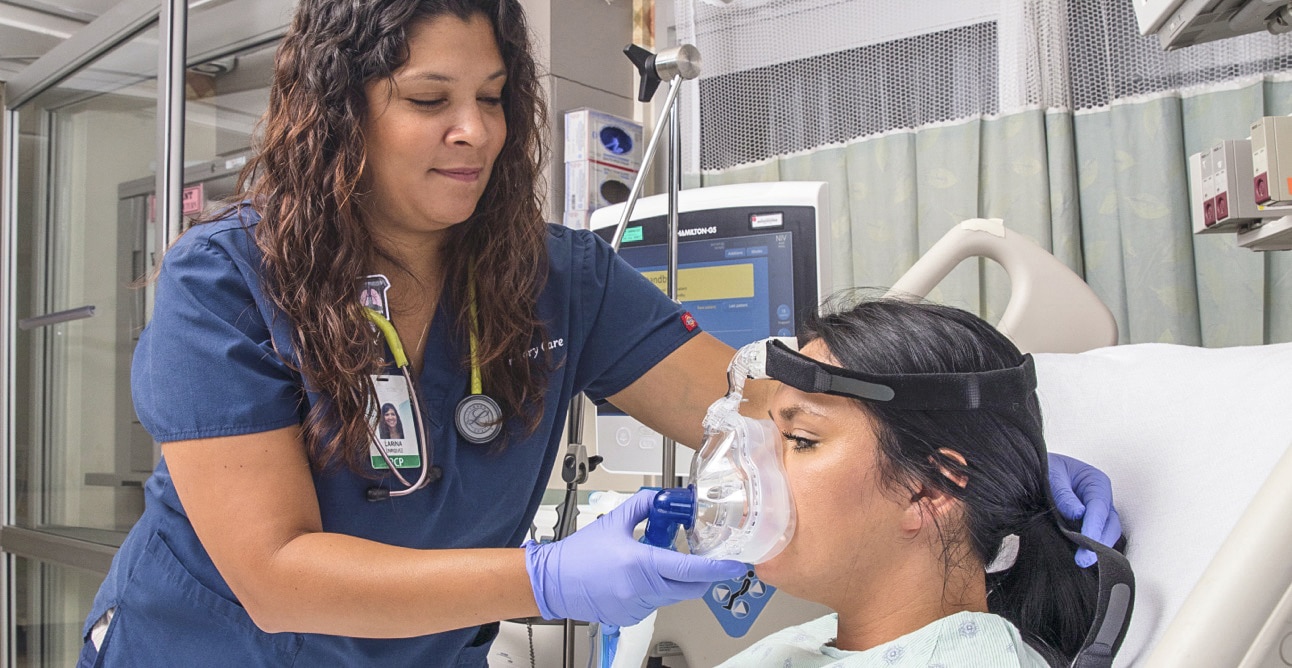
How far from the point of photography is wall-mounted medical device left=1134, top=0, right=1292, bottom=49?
4.44 feet

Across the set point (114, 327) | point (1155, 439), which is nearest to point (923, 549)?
point (1155, 439)

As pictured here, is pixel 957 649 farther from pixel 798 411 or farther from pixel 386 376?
pixel 386 376

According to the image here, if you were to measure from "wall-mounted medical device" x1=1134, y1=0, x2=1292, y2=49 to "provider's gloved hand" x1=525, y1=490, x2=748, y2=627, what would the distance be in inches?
42.0

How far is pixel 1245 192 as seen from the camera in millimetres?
1456

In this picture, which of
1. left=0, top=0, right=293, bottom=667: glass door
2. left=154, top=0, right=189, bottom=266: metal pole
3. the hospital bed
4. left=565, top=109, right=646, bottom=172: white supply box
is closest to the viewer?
the hospital bed

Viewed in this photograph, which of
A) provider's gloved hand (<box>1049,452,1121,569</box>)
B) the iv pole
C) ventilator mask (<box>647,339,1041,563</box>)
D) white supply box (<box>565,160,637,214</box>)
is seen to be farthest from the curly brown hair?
white supply box (<box>565,160,637,214</box>)

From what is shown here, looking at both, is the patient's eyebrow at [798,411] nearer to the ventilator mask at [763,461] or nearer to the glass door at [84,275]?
the ventilator mask at [763,461]

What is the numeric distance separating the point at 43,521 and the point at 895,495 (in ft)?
10.7

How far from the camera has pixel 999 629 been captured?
99 centimetres

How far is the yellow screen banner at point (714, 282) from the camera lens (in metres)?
2.04

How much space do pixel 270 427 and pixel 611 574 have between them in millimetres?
429

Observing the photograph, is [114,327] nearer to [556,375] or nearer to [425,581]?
[556,375]

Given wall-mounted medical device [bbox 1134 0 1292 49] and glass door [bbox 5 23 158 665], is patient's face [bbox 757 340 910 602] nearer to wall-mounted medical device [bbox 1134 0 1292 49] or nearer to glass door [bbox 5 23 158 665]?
wall-mounted medical device [bbox 1134 0 1292 49]

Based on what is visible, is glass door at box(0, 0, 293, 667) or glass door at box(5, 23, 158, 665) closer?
glass door at box(0, 0, 293, 667)
